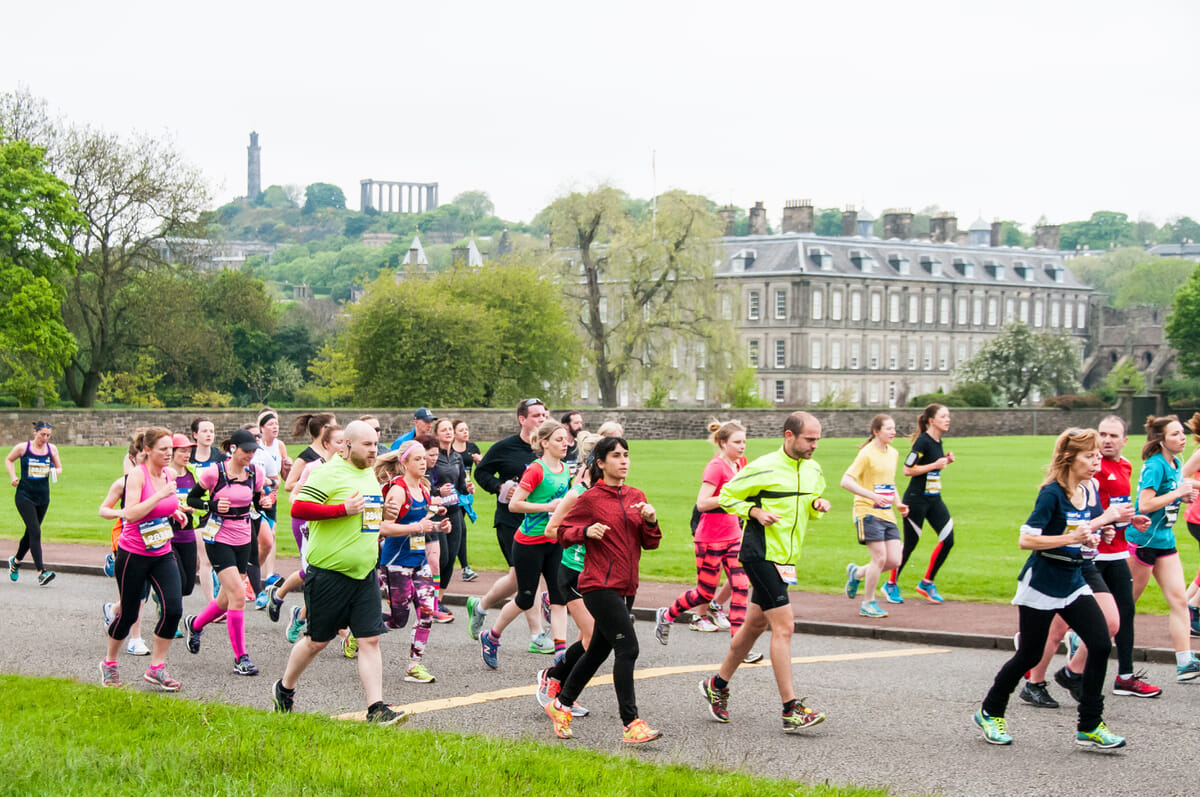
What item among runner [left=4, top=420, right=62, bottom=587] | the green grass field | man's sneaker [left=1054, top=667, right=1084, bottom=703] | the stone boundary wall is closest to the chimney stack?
the stone boundary wall

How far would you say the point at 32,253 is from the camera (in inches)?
1975

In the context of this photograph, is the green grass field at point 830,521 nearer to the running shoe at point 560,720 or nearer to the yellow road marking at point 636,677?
the yellow road marking at point 636,677

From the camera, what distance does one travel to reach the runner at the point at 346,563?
8172mm

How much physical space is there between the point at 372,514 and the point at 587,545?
1.35 m

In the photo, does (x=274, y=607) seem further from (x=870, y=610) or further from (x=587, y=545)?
(x=870, y=610)

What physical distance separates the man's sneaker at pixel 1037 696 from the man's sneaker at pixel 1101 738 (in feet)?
4.27

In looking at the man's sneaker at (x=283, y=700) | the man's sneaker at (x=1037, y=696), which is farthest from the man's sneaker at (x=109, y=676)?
the man's sneaker at (x=1037, y=696)

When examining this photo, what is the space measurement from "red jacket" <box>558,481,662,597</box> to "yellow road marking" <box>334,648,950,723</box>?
1.62 m

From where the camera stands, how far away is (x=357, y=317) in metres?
59.1

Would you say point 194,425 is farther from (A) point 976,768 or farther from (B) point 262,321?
(B) point 262,321

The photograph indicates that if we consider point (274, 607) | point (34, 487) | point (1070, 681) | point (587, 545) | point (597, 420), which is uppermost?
point (587, 545)

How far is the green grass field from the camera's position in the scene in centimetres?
1595

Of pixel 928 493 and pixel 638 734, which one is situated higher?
pixel 928 493

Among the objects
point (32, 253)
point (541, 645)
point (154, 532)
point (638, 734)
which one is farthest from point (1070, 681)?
point (32, 253)
